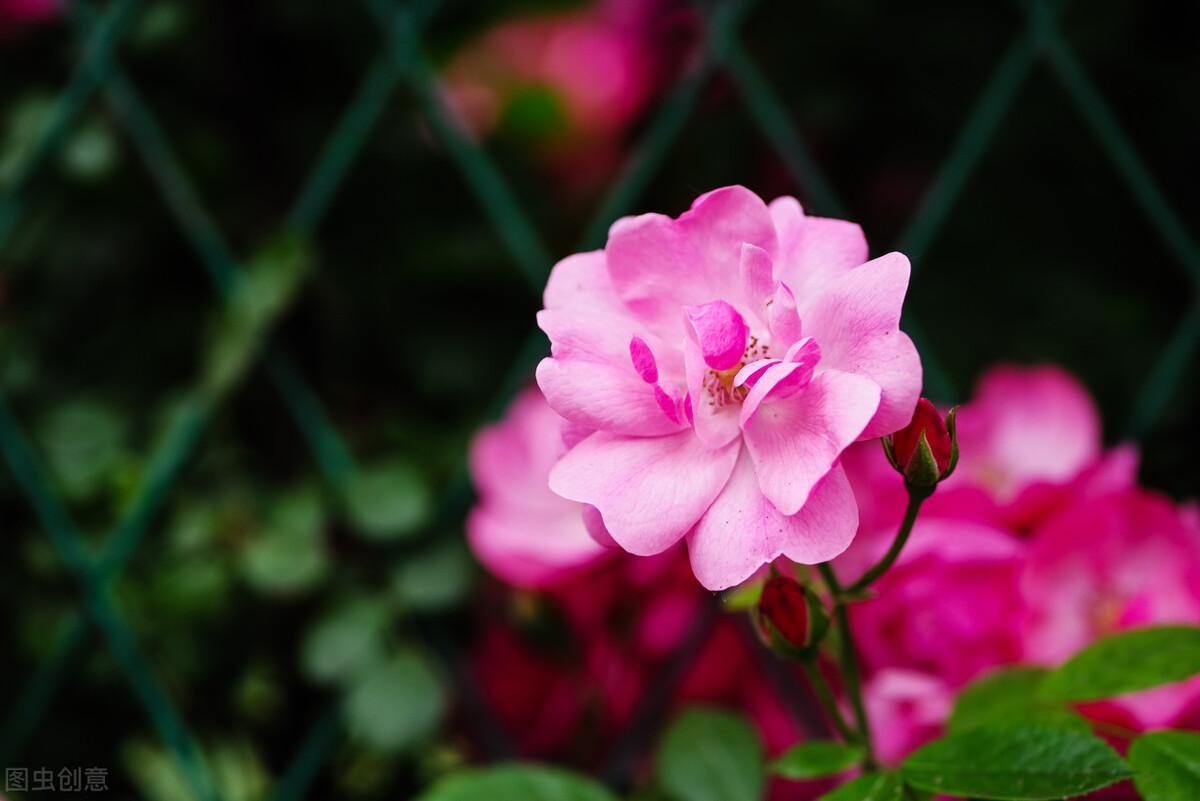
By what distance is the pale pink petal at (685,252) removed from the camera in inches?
13.6

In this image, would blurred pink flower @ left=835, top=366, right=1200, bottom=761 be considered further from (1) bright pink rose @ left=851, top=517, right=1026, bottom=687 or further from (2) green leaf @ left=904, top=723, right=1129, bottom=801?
(2) green leaf @ left=904, top=723, right=1129, bottom=801

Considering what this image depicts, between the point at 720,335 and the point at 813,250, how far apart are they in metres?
0.05

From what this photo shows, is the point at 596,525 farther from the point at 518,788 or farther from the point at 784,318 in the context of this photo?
the point at 518,788

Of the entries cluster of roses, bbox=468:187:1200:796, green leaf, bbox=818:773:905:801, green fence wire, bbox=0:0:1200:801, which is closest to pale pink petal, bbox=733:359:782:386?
cluster of roses, bbox=468:187:1200:796

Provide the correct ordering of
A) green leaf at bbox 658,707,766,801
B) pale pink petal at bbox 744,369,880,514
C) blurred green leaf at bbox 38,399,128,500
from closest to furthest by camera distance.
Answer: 1. pale pink petal at bbox 744,369,880,514
2. green leaf at bbox 658,707,766,801
3. blurred green leaf at bbox 38,399,128,500

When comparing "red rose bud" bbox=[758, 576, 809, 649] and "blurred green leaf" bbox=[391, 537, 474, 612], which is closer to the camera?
"red rose bud" bbox=[758, 576, 809, 649]

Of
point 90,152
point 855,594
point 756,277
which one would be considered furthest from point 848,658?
point 90,152

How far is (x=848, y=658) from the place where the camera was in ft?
1.23

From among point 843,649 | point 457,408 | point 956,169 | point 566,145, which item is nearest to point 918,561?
point 843,649

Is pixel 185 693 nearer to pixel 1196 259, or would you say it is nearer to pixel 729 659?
pixel 729 659

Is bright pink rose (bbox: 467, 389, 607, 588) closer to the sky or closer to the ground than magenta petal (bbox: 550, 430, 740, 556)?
closer to the sky

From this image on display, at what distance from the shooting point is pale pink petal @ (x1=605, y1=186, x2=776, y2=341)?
344 millimetres

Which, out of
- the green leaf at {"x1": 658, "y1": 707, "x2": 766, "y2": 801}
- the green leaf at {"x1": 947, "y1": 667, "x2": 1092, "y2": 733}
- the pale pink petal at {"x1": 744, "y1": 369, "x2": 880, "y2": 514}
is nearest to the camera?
the pale pink petal at {"x1": 744, "y1": 369, "x2": 880, "y2": 514}

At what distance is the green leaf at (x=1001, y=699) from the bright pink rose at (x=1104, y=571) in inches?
1.4
